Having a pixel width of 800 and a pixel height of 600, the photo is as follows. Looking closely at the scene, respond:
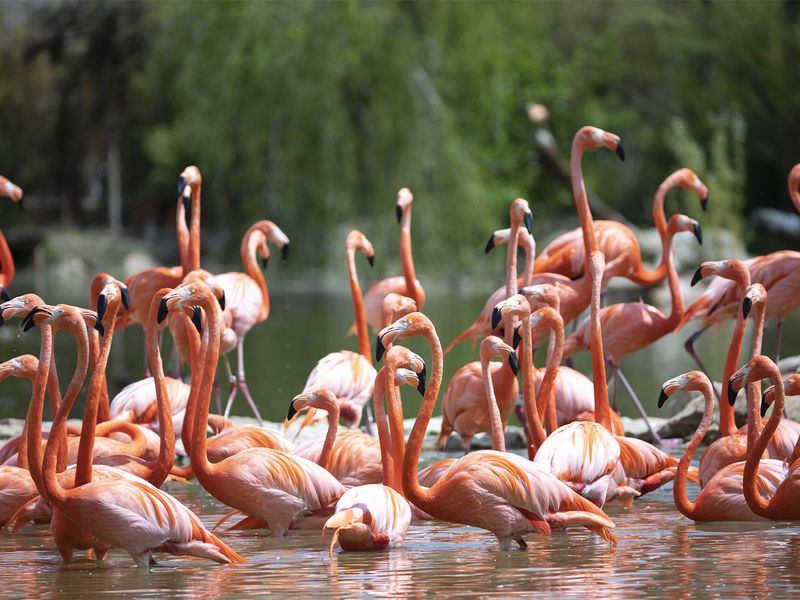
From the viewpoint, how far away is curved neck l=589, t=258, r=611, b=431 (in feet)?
20.9

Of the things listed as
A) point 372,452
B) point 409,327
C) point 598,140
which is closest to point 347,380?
point 372,452

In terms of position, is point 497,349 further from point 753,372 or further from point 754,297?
point 754,297

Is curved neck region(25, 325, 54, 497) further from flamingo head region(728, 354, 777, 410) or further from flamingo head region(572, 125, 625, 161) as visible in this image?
flamingo head region(572, 125, 625, 161)

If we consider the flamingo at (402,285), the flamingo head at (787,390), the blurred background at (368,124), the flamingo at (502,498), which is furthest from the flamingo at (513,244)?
the blurred background at (368,124)

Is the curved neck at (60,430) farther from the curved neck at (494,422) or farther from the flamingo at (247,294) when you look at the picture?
the flamingo at (247,294)

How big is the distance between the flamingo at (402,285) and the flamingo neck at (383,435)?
271 cm

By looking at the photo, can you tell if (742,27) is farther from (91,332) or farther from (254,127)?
(91,332)

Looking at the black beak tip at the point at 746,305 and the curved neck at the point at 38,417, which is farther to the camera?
the black beak tip at the point at 746,305

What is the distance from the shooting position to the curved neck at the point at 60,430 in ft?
16.0

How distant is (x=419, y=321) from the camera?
5.43 meters

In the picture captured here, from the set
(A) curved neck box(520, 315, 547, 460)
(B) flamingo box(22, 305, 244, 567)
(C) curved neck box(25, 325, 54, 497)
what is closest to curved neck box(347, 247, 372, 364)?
(A) curved neck box(520, 315, 547, 460)

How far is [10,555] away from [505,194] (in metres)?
24.4

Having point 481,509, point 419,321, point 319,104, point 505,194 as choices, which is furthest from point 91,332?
point 505,194

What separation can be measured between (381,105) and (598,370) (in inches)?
525
